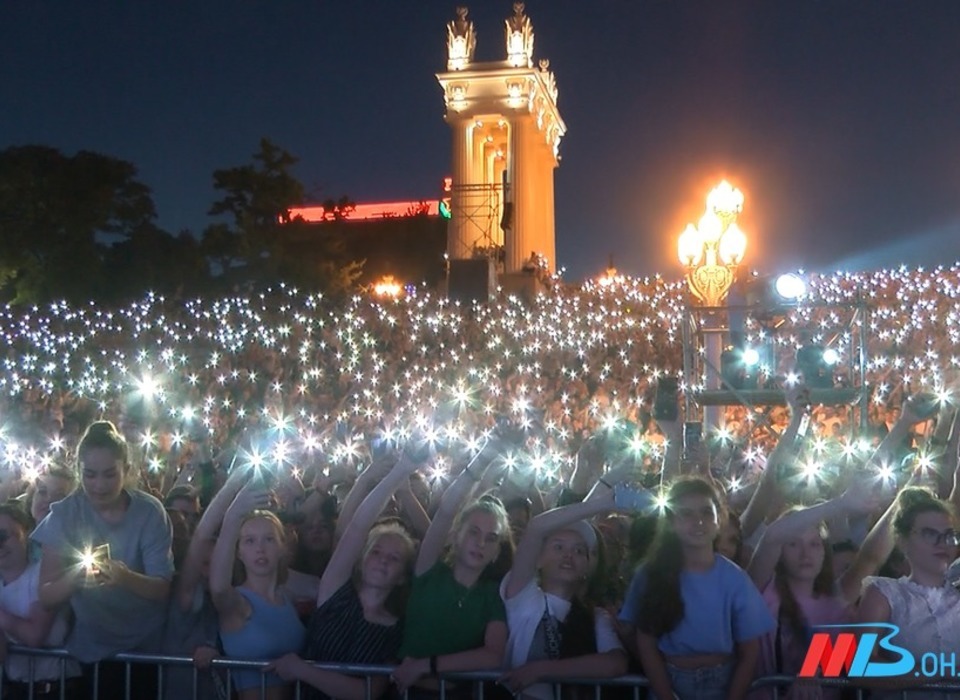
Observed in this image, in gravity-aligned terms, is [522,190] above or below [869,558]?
above

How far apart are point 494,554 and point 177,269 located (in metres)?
36.7

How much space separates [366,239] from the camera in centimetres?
8075

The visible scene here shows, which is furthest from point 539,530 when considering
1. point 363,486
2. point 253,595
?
point 253,595

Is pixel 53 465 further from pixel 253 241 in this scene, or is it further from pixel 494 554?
pixel 253 241

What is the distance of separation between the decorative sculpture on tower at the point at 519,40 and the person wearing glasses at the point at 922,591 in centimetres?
4700

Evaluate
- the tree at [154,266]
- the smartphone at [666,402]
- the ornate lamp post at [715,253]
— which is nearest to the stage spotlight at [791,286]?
the ornate lamp post at [715,253]

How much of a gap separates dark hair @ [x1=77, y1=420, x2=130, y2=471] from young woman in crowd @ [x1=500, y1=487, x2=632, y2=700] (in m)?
1.77

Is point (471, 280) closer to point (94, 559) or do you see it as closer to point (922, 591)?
point (94, 559)

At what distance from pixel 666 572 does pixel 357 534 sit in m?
1.40

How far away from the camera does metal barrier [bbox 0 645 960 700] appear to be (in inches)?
174

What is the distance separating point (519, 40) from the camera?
5112 cm

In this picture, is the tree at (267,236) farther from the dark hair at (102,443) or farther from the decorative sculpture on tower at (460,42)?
the dark hair at (102,443)

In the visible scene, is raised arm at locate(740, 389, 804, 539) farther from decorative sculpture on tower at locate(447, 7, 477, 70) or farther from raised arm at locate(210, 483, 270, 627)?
decorative sculpture on tower at locate(447, 7, 477, 70)

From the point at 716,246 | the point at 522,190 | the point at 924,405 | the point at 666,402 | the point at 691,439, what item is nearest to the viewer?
the point at 666,402
